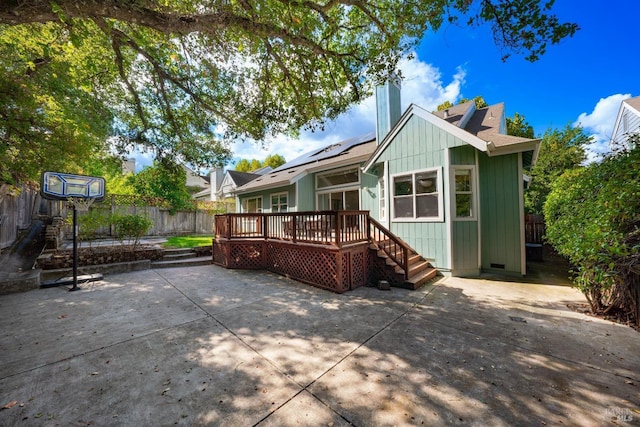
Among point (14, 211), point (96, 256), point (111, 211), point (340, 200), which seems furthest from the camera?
point (111, 211)

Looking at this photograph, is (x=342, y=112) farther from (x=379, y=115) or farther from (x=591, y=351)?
(x=591, y=351)

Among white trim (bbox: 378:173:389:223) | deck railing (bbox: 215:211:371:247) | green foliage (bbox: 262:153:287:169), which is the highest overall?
green foliage (bbox: 262:153:287:169)

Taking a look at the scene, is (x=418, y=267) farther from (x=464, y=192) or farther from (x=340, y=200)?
(x=340, y=200)

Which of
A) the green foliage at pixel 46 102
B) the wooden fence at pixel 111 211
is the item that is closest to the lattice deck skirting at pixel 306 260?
the green foliage at pixel 46 102

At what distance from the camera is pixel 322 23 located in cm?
559

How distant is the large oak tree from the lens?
4109mm

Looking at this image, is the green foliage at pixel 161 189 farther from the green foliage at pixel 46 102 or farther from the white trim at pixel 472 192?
the white trim at pixel 472 192

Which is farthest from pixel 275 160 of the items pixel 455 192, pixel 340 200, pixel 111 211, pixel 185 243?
pixel 455 192

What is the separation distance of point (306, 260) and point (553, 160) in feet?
60.6

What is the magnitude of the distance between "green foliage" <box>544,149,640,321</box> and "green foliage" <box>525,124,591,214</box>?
11.8m

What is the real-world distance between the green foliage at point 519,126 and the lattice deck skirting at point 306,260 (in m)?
19.3

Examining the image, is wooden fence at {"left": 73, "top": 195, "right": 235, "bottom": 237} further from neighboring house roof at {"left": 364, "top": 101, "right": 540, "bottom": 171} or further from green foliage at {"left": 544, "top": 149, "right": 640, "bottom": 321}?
green foliage at {"left": 544, "top": 149, "right": 640, "bottom": 321}

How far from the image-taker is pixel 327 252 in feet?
18.6

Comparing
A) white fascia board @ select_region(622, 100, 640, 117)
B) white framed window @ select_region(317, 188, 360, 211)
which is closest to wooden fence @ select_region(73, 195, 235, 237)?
white framed window @ select_region(317, 188, 360, 211)
